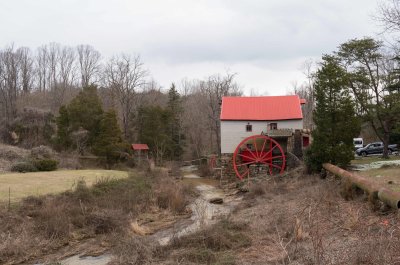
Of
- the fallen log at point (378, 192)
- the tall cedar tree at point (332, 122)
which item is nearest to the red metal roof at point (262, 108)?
the tall cedar tree at point (332, 122)

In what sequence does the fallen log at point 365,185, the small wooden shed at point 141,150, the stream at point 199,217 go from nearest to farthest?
1. the fallen log at point 365,185
2. the stream at point 199,217
3. the small wooden shed at point 141,150

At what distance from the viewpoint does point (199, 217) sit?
1609 cm

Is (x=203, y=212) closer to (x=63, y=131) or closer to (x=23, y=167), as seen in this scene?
(x=23, y=167)

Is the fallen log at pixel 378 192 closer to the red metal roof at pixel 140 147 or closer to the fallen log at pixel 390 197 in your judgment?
the fallen log at pixel 390 197

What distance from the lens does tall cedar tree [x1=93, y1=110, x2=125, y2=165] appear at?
38.1m

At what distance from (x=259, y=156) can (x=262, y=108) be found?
5.45 metres

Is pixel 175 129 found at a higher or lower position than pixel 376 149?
higher

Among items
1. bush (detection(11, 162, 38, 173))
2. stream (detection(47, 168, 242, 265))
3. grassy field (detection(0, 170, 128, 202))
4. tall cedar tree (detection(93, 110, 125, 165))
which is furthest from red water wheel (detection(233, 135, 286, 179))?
bush (detection(11, 162, 38, 173))

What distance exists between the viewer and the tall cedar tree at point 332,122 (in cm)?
2334

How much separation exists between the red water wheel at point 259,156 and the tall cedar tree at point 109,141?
Answer: 36.8ft

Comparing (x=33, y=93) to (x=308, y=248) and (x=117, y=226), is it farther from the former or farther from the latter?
(x=308, y=248)

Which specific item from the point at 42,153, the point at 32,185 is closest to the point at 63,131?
the point at 42,153

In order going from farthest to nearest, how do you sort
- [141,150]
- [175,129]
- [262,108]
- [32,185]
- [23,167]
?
[175,129] → [141,150] → [262,108] → [23,167] → [32,185]

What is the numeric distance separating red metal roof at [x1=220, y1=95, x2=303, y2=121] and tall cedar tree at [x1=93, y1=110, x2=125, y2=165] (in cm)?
1006
